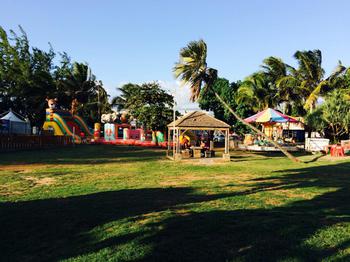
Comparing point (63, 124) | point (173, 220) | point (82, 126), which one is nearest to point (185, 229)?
point (173, 220)

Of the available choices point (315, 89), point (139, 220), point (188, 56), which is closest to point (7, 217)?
point (139, 220)

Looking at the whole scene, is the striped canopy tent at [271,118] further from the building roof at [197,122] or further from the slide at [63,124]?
the slide at [63,124]

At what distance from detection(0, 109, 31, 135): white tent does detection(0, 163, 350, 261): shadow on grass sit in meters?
30.9

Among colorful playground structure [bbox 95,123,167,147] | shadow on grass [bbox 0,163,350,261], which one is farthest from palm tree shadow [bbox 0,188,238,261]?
colorful playground structure [bbox 95,123,167,147]

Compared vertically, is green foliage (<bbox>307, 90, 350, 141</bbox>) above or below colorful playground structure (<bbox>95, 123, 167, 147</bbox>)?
above

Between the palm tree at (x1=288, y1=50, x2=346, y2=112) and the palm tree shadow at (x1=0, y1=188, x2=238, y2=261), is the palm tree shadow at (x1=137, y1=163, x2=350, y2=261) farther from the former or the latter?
the palm tree at (x1=288, y1=50, x2=346, y2=112)

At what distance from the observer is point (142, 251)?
4.68 metres

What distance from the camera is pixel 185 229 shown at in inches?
220

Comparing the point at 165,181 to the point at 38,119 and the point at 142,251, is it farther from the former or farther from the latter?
the point at 38,119

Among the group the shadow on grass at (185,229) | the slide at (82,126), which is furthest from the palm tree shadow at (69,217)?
the slide at (82,126)

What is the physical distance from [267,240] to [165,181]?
674 cm

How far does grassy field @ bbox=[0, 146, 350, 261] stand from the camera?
4.66m

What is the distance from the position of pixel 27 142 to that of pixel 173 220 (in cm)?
2374

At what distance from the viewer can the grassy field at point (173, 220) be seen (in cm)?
466
